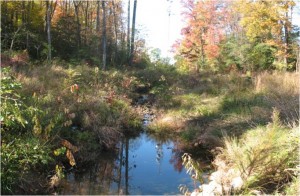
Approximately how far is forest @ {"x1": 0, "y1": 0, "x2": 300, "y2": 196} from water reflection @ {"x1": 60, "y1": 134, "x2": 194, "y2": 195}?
5cm

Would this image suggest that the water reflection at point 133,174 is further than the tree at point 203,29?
No


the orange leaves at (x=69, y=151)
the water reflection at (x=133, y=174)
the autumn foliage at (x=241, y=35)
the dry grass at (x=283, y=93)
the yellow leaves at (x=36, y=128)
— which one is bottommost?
the water reflection at (x=133, y=174)

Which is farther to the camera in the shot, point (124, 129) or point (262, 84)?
point (262, 84)

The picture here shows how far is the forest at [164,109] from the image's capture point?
4559 mm

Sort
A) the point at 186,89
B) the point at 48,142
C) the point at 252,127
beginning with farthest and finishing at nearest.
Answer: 1. the point at 186,89
2. the point at 252,127
3. the point at 48,142

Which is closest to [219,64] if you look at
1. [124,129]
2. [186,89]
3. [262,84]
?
[186,89]

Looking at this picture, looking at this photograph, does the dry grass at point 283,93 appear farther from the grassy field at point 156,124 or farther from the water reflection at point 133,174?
the water reflection at point 133,174

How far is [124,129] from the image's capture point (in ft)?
28.9

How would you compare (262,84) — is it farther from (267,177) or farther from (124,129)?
(267,177)

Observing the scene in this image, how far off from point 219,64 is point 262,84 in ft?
31.6

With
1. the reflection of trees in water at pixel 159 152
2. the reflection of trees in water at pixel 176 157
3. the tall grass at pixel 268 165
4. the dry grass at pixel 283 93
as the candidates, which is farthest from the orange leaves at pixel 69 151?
the dry grass at pixel 283 93

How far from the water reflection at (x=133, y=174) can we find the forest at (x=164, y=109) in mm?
52

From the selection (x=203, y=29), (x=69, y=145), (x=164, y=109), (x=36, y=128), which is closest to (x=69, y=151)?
(x=69, y=145)

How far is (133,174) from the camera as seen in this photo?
620 centimetres
